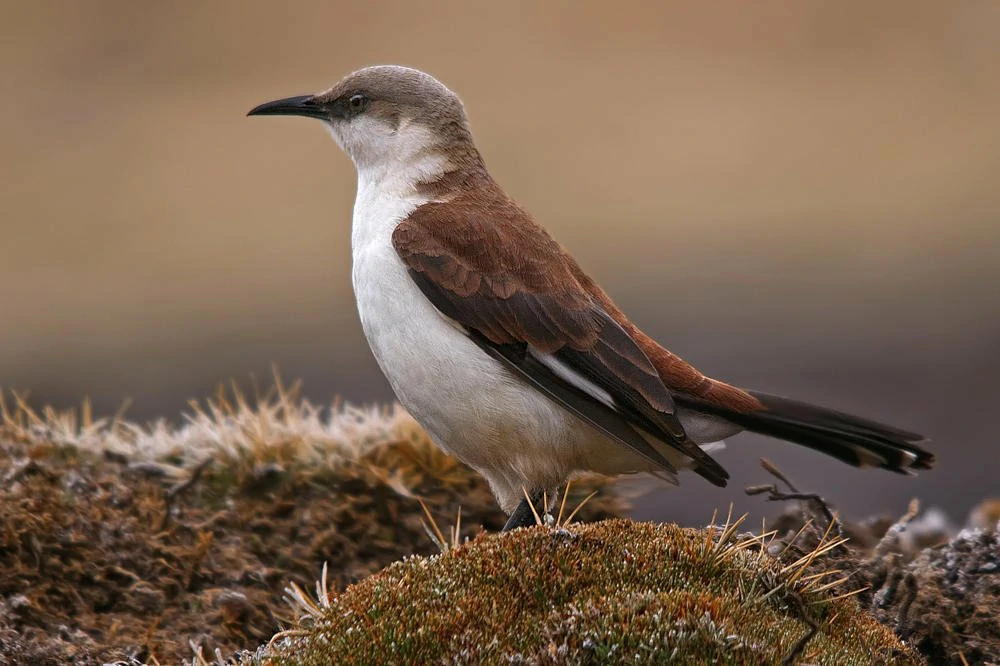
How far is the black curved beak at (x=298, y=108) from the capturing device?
720 centimetres

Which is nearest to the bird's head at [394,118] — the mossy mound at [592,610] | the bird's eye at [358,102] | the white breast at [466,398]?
the bird's eye at [358,102]

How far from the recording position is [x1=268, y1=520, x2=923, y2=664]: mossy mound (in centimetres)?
408

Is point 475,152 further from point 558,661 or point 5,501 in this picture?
point 558,661

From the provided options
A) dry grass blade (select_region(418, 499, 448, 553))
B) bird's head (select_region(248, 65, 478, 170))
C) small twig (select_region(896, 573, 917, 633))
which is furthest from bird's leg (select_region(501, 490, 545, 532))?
bird's head (select_region(248, 65, 478, 170))

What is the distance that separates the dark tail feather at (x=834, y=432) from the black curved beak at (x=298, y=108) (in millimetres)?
2667

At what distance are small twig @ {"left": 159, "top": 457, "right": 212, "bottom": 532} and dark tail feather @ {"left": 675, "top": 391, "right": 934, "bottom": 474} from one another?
2.77 m

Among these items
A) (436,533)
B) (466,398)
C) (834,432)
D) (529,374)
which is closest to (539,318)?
(529,374)

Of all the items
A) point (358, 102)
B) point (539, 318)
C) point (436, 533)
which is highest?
point (358, 102)

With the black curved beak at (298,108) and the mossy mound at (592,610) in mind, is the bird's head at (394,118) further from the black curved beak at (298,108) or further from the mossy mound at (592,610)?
the mossy mound at (592,610)

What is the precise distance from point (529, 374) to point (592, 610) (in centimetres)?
180

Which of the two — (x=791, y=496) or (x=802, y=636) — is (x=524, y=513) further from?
(x=802, y=636)

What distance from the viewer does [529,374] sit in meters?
5.85

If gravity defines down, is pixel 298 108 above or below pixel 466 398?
above

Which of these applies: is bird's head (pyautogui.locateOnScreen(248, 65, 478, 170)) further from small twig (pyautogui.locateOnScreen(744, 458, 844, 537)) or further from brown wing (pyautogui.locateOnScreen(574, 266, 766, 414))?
small twig (pyautogui.locateOnScreen(744, 458, 844, 537))
